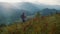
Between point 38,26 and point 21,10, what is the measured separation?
0.28 metres

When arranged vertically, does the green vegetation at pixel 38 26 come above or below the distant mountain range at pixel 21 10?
below

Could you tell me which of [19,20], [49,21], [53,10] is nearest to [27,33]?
[19,20]

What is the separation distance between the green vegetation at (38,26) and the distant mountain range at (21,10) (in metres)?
0.06

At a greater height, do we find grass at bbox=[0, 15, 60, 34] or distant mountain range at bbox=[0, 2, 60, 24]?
distant mountain range at bbox=[0, 2, 60, 24]

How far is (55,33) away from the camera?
1.66 meters

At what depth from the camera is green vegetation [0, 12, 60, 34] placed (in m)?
1.58

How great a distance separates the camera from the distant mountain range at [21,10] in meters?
1.57

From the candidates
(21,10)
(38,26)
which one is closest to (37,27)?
(38,26)

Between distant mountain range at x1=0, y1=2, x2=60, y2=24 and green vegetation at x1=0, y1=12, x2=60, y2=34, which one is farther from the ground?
distant mountain range at x1=0, y1=2, x2=60, y2=24

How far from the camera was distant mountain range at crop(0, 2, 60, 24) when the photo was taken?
62.0 inches

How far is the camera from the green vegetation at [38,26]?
1.58 metres

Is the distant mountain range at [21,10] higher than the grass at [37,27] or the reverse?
higher

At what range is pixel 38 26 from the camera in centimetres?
164

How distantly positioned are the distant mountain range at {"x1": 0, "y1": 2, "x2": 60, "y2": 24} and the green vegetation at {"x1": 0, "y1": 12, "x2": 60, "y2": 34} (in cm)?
6
